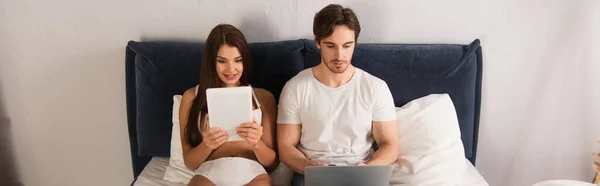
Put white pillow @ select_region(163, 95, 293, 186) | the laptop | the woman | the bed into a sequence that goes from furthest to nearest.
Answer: the bed
white pillow @ select_region(163, 95, 293, 186)
the woman
the laptop

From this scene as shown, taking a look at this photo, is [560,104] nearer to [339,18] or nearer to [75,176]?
[339,18]

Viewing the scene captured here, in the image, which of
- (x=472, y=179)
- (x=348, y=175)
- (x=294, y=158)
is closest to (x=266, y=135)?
(x=294, y=158)

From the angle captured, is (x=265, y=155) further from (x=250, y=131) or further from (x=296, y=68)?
(x=296, y=68)

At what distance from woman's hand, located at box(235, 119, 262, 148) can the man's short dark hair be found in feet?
1.10

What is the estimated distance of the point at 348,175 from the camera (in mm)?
1449

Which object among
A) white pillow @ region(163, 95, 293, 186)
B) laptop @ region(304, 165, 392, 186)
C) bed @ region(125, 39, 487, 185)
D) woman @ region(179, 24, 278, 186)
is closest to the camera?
laptop @ region(304, 165, 392, 186)

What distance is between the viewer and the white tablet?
148cm


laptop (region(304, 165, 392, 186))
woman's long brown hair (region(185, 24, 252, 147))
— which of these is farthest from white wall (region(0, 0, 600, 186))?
laptop (region(304, 165, 392, 186))

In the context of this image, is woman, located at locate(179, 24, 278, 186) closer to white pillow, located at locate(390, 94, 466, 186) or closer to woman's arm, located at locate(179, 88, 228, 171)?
woman's arm, located at locate(179, 88, 228, 171)

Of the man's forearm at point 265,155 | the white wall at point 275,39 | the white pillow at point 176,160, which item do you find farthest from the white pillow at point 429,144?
the white pillow at point 176,160

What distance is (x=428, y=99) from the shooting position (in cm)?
178

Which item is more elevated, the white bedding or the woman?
the woman

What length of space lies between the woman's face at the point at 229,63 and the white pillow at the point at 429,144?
0.59 meters

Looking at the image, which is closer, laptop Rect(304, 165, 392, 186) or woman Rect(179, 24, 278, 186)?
laptop Rect(304, 165, 392, 186)
